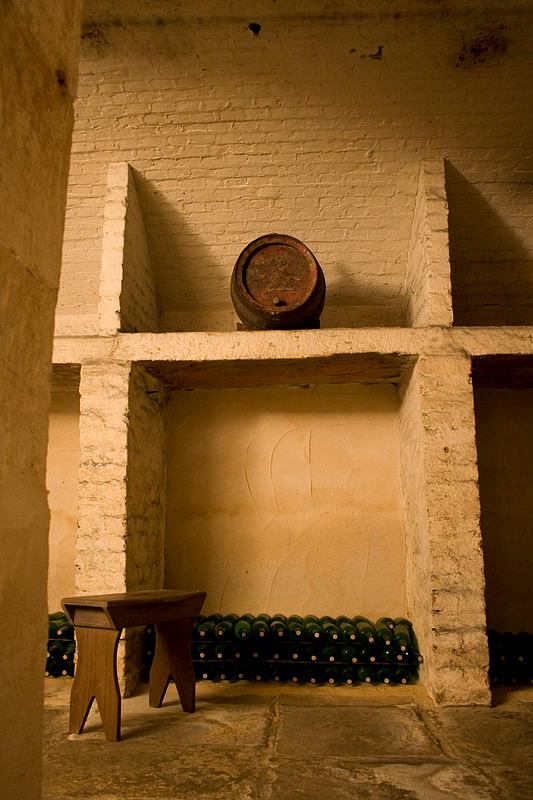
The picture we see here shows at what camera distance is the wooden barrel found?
13.0 ft

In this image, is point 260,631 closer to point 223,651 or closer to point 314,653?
point 223,651

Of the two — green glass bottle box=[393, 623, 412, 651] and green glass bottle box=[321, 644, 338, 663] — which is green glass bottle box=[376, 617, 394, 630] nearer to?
green glass bottle box=[393, 623, 412, 651]

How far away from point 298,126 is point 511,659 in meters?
3.91

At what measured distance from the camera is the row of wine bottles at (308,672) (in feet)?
12.9

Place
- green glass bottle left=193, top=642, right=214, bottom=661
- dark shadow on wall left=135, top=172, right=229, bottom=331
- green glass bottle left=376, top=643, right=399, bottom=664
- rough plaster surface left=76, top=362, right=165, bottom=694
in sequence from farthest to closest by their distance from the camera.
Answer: dark shadow on wall left=135, top=172, right=229, bottom=331
green glass bottle left=193, top=642, right=214, bottom=661
green glass bottle left=376, top=643, right=399, bottom=664
rough plaster surface left=76, top=362, right=165, bottom=694

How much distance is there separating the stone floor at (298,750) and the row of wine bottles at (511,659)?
0.20 meters

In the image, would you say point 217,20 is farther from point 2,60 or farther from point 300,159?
point 2,60

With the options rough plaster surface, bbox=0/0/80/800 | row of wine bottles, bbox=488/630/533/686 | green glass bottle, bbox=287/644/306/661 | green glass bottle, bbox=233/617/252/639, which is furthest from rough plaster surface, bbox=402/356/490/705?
rough plaster surface, bbox=0/0/80/800

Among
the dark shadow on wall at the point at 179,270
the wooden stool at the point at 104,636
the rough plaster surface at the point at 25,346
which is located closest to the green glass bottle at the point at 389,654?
the wooden stool at the point at 104,636

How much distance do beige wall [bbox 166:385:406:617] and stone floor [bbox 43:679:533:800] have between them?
2.97 ft

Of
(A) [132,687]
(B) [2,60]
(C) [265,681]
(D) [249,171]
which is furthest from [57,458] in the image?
(B) [2,60]

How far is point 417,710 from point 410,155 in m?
3.63

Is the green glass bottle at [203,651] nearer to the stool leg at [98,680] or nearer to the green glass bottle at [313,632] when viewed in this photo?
the green glass bottle at [313,632]

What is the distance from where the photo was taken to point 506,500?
467 cm
